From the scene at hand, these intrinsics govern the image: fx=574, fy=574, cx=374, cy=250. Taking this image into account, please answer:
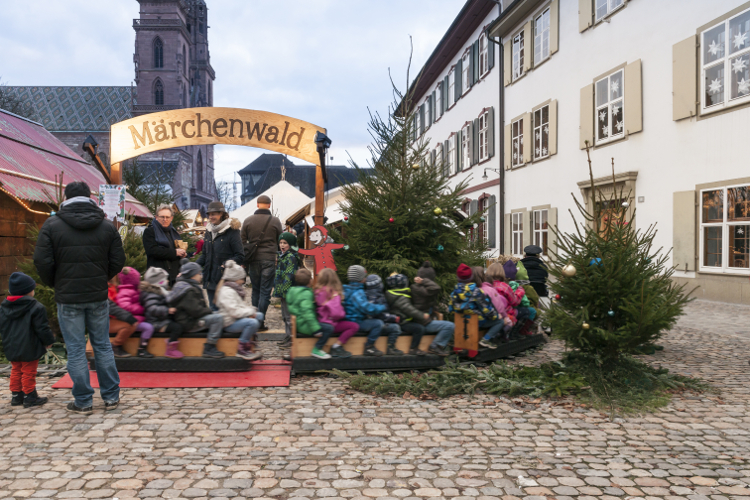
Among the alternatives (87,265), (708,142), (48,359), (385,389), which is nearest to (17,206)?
(48,359)

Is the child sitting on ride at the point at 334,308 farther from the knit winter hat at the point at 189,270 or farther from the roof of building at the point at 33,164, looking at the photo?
the roof of building at the point at 33,164

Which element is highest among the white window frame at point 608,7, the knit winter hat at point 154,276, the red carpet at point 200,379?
the white window frame at point 608,7

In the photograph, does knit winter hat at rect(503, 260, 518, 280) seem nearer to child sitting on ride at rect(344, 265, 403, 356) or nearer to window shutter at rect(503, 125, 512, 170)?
child sitting on ride at rect(344, 265, 403, 356)

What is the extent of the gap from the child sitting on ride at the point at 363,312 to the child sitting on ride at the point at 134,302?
204 cm

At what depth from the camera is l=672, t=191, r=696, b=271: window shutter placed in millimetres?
11961

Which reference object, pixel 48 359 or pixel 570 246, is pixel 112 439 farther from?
pixel 570 246

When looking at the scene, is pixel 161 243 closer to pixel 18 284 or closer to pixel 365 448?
pixel 18 284

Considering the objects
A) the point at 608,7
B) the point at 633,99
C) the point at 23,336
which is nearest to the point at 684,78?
the point at 633,99

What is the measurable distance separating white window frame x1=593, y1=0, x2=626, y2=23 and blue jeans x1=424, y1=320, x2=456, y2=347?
452 inches

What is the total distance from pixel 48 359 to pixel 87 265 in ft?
9.02

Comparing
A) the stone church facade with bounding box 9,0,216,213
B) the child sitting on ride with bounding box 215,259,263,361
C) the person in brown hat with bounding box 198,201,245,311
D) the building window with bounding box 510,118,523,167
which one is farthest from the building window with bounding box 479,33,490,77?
the stone church facade with bounding box 9,0,216,213

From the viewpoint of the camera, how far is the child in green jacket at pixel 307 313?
5.88 m

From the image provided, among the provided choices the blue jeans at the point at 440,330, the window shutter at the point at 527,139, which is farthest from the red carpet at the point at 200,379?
the window shutter at the point at 527,139

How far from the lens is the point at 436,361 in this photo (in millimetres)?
6031
